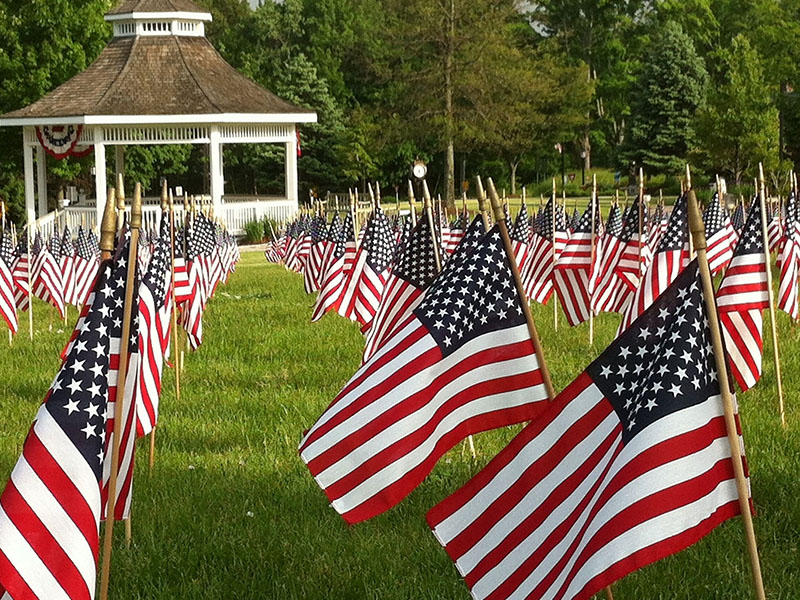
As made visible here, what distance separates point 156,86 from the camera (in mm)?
40062

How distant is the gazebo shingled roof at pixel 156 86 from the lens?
38094mm

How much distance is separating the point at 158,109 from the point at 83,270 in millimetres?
19998

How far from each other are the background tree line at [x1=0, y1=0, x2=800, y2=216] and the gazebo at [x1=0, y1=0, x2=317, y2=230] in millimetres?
3984

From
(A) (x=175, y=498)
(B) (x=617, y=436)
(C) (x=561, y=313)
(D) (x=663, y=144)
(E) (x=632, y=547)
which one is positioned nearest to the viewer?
(E) (x=632, y=547)

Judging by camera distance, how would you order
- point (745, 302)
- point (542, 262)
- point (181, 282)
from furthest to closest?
point (542, 262) → point (181, 282) → point (745, 302)

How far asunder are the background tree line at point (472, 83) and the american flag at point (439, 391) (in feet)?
135

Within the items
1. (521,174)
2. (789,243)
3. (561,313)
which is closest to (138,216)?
(789,243)

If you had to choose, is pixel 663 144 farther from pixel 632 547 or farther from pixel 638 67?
pixel 632 547

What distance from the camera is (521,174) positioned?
3091 inches

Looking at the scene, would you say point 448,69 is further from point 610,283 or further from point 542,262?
point 610,283

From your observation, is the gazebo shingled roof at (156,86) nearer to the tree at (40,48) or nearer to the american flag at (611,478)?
the tree at (40,48)

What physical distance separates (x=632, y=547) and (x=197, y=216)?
15837mm

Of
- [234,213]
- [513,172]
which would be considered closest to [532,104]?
[513,172]

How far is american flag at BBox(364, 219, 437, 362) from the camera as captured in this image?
8.11 metres
